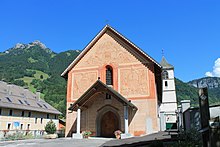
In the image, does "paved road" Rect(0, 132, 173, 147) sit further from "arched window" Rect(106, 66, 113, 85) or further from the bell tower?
the bell tower

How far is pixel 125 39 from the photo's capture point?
23.8 meters

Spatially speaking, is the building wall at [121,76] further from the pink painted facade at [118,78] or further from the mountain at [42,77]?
the mountain at [42,77]

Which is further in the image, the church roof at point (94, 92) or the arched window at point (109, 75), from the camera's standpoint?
the arched window at point (109, 75)

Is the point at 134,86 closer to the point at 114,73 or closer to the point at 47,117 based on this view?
the point at 114,73

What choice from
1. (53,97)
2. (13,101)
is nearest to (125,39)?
(13,101)

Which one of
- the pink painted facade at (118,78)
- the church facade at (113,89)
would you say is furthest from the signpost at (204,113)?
the pink painted facade at (118,78)

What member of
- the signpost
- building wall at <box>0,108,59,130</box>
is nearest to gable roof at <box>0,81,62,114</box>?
building wall at <box>0,108,59,130</box>

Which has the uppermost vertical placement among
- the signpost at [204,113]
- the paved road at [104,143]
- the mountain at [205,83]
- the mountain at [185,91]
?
the mountain at [185,91]

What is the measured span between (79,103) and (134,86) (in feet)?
20.2

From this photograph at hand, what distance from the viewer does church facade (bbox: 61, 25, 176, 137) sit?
68.9ft

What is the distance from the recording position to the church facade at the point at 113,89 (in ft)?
68.9

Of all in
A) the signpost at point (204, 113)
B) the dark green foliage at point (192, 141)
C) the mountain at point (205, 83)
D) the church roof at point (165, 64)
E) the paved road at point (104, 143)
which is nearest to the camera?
the signpost at point (204, 113)

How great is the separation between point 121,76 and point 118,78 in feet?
1.34

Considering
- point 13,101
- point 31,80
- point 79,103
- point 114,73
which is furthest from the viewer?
point 31,80
